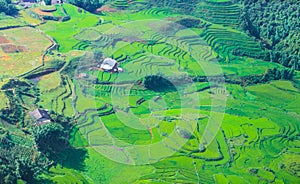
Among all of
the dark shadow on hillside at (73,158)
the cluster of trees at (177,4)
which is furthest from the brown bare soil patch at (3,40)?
the cluster of trees at (177,4)

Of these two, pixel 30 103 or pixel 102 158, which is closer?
pixel 102 158

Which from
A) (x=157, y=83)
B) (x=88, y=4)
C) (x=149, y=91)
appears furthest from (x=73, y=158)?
(x=88, y=4)

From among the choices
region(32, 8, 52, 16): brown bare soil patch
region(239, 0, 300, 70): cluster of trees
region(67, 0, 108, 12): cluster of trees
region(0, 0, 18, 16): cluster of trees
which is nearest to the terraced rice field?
region(32, 8, 52, 16): brown bare soil patch

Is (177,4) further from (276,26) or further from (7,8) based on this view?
(7,8)

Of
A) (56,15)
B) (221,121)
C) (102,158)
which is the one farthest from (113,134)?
(56,15)

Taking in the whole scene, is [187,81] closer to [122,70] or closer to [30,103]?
[122,70]

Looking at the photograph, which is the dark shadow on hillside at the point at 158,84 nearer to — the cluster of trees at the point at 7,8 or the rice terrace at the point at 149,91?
the rice terrace at the point at 149,91

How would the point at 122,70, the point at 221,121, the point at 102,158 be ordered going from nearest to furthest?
the point at 102,158
the point at 221,121
the point at 122,70
